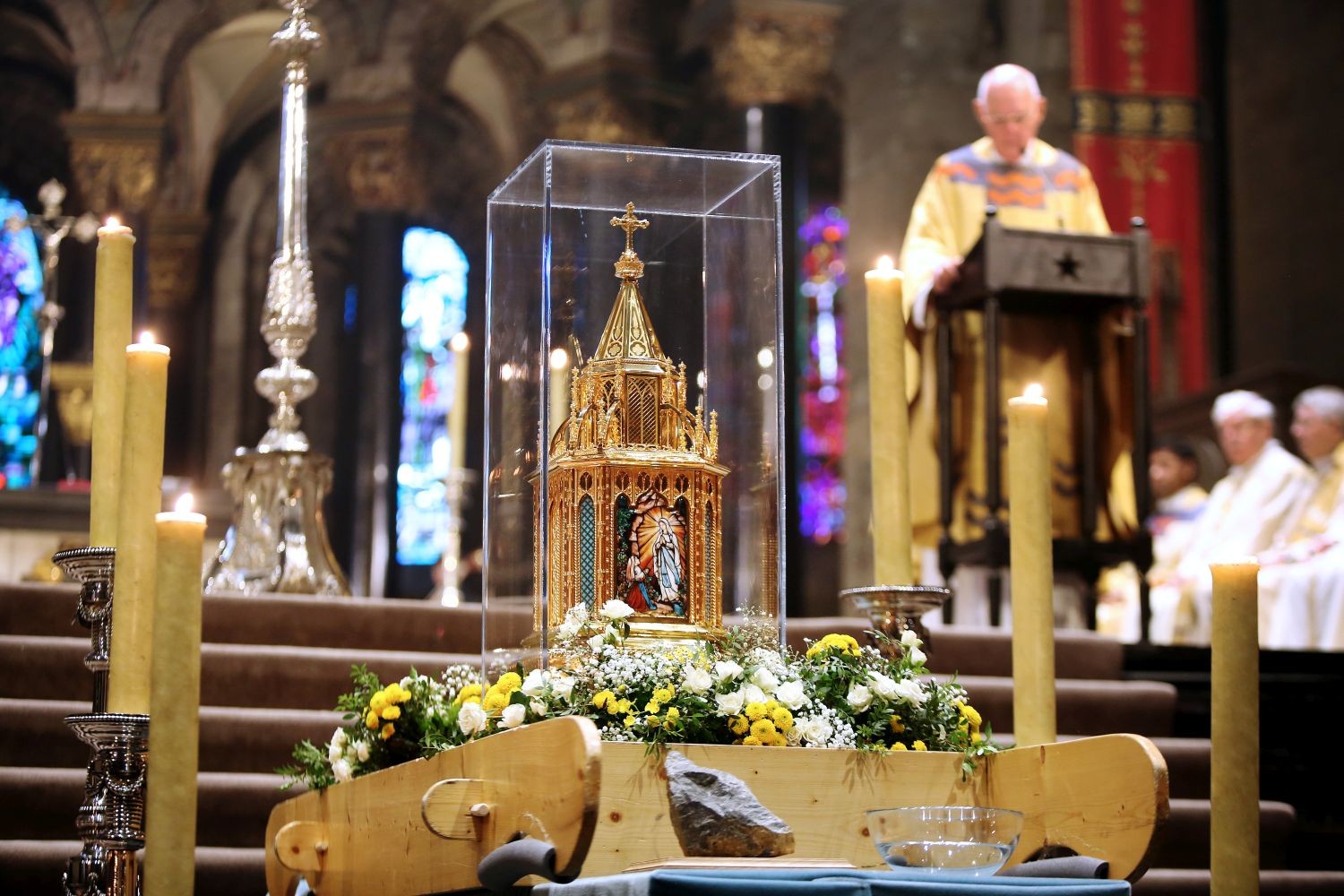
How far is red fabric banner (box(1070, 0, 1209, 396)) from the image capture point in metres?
12.3

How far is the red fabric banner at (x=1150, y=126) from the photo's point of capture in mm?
12266

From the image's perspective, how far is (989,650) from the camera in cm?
587

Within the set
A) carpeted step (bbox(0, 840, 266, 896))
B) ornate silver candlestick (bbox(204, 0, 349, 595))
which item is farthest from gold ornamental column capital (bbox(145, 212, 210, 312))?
carpeted step (bbox(0, 840, 266, 896))

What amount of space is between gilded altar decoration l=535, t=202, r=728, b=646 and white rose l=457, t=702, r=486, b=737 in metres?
0.24

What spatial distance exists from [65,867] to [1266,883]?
306cm

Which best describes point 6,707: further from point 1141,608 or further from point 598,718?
point 1141,608

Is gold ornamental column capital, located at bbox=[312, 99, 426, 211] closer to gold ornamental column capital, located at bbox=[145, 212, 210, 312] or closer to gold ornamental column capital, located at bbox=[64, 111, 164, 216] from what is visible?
gold ornamental column capital, located at bbox=[64, 111, 164, 216]

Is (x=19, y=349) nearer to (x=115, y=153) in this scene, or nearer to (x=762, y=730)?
(x=115, y=153)

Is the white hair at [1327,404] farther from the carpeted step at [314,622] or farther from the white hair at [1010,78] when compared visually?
the carpeted step at [314,622]

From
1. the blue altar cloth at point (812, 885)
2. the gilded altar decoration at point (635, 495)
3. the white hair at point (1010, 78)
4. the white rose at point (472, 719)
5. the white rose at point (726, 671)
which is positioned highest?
the white hair at point (1010, 78)

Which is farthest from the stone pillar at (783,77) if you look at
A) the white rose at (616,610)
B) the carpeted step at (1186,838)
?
the white rose at (616,610)

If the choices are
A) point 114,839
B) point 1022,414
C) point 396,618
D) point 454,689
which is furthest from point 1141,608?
point 114,839

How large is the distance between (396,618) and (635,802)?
274 cm

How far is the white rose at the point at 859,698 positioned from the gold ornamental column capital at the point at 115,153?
1269cm
